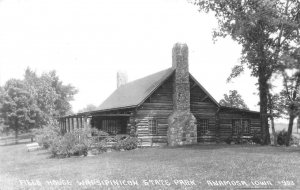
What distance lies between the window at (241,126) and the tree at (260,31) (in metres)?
2.26

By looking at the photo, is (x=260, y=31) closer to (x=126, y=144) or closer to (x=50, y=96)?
(x=126, y=144)

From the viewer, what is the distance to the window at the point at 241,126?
32.0 metres

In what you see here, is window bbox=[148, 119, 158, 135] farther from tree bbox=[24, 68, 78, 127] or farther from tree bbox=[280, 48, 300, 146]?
tree bbox=[24, 68, 78, 127]

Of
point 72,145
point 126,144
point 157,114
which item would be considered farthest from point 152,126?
point 72,145

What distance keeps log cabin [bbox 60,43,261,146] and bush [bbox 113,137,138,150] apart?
4.75 feet

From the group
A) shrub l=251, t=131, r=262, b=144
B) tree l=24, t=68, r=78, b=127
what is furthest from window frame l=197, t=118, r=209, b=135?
tree l=24, t=68, r=78, b=127

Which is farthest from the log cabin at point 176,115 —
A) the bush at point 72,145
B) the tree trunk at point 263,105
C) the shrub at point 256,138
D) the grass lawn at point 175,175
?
the grass lawn at point 175,175

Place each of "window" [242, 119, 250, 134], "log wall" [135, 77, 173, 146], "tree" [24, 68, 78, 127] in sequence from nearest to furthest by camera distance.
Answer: "log wall" [135, 77, 173, 146] < "window" [242, 119, 250, 134] < "tree" [24, 68, 78, 127]

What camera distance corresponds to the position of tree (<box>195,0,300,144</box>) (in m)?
27.1

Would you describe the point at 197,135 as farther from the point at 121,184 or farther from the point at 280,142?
the point at 121,184

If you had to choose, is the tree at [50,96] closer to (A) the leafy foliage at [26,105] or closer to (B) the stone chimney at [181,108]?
(A) the leafy foliage at [26,105]

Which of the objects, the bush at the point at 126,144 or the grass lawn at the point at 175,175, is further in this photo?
the bush at the point at 126,144

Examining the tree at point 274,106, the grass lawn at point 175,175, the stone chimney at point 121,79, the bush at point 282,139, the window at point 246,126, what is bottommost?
the bush at point 282,139

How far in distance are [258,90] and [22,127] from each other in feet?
114
